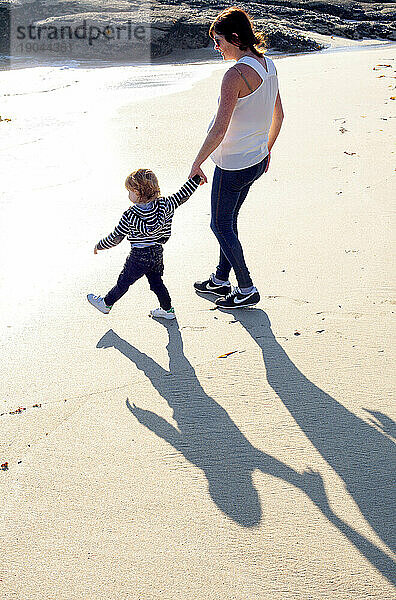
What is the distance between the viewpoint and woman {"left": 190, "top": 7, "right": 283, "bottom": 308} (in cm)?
304

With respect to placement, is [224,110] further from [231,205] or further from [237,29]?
[231,205]

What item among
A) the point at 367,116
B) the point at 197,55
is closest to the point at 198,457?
the point at 367,116

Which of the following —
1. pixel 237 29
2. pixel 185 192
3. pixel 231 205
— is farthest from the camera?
pixel 231 205

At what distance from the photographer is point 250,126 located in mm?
3209

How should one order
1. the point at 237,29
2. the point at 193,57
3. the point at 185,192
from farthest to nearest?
the point at 193,57 < the point at 185,192 < the point at 237,29

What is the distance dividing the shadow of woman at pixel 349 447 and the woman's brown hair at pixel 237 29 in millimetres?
1631

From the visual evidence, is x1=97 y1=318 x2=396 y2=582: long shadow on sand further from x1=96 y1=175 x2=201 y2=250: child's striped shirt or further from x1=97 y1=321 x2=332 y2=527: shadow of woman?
x1=96 y1=175 x2=201 y2=250: child's striped shirt

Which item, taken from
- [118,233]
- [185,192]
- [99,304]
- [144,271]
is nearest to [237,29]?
[185,192]

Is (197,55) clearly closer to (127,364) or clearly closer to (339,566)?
(127,364)

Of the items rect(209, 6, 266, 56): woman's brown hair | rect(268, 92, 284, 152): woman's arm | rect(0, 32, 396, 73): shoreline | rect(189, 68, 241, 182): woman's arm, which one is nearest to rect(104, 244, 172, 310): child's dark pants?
rect(189, 68, 241, 182): woman's arm

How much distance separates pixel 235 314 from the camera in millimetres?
3592

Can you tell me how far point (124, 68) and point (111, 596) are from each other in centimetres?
1636

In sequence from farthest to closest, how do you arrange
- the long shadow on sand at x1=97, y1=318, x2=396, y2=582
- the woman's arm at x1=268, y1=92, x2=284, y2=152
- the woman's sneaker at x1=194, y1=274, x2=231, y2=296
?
the woman's sneaker at x1=194, y1=274, x2=231, y2=296 → the woman's arm at x1=268, y1=92, x2=284, y2=152 → the long shadow on sand at x1=97, y1=318, x2=396, y2=582

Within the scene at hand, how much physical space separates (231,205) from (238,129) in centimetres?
44
